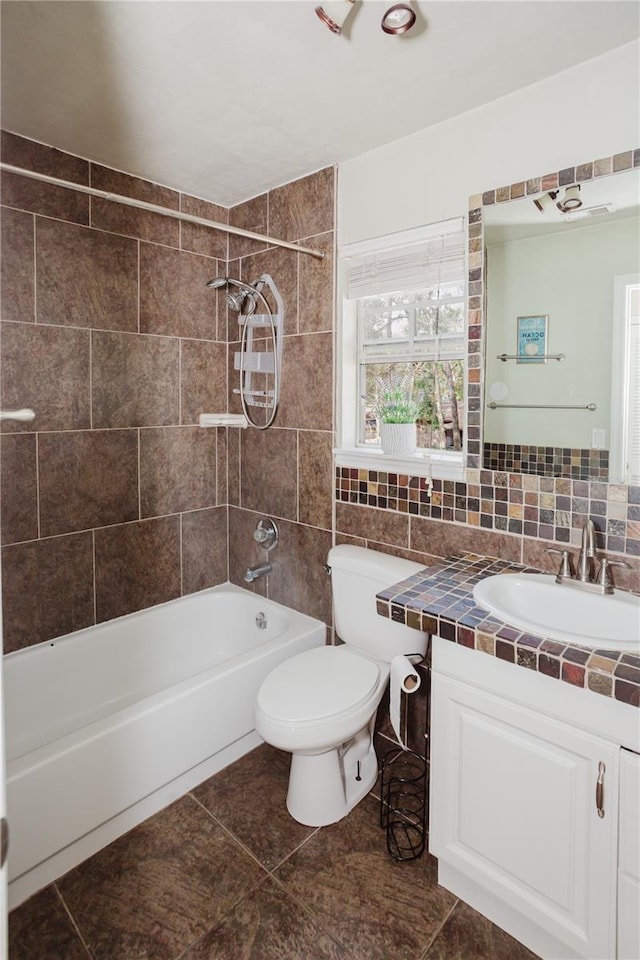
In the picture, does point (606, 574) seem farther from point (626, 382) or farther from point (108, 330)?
point (108, 330)

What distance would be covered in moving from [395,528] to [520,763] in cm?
97

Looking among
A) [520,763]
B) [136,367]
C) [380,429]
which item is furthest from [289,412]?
[520,763]

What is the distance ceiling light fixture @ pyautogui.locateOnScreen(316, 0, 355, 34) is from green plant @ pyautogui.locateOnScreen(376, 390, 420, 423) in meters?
1.16

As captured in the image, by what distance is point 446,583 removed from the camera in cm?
160

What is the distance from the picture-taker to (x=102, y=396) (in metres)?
2.31

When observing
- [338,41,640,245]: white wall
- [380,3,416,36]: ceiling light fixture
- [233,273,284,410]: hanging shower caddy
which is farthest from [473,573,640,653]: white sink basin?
[380,3,416,36]: ceiling light fixture

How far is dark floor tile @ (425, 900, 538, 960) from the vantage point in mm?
1410

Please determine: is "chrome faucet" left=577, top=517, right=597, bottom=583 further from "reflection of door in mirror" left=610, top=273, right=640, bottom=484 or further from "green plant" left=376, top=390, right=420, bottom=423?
"green plant" left=376, top=390, right=420, bottom=423

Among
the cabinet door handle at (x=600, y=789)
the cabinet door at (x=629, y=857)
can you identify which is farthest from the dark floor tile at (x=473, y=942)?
the cabinet door handle at (x=600, y=789)

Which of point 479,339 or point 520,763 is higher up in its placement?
point 479,339

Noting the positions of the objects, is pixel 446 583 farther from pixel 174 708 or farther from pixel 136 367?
pixel 136 367

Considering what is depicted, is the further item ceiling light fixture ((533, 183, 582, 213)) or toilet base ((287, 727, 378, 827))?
toilet base ((287, 727, 378, 827))

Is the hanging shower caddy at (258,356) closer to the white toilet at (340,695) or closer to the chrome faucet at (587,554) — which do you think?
the white toilet at (340,695)

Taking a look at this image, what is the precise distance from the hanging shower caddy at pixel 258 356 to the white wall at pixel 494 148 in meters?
0.47
